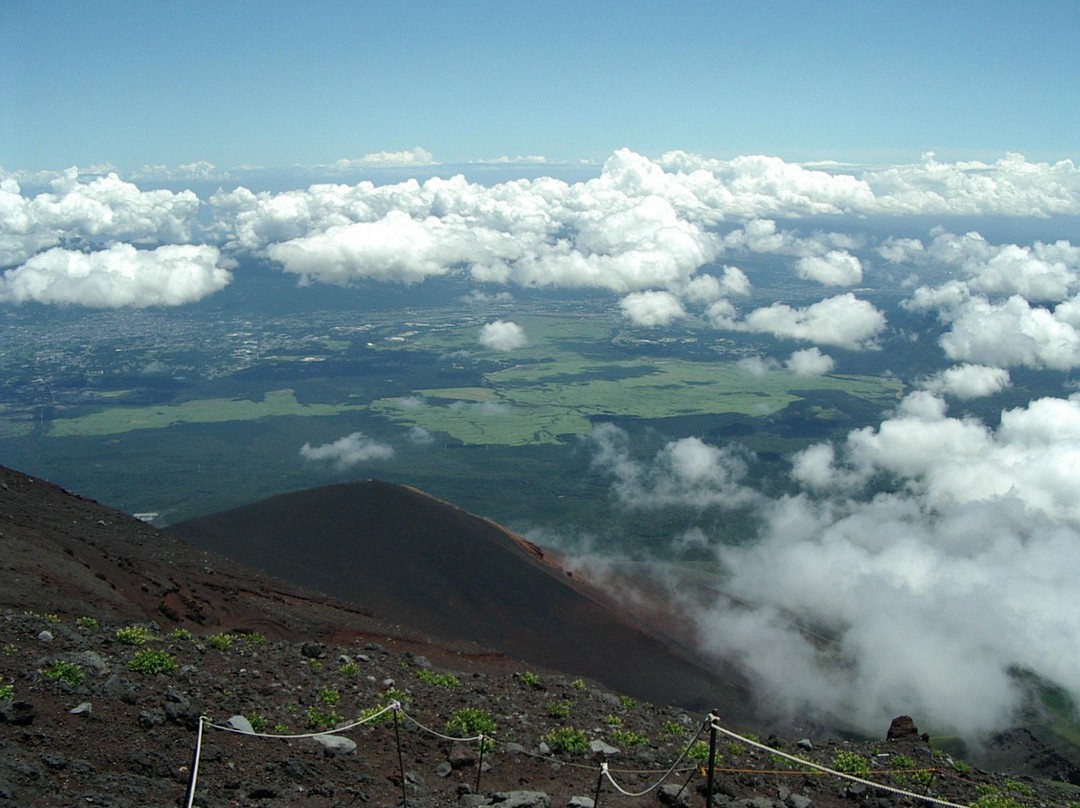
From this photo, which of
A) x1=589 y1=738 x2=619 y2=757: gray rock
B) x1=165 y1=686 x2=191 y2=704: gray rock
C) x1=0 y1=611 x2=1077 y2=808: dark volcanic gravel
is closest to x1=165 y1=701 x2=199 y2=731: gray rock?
x1=0 y1=611 x2=1077 y2=808: dark volcanic gravel

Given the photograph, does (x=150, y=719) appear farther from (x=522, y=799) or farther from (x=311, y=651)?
(x=311, y=651)

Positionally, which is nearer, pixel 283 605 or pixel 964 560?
pixel 283 605

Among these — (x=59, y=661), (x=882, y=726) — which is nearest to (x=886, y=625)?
(x=882, y=726)

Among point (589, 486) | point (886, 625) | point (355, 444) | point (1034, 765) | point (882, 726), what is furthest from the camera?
point (355, 444)

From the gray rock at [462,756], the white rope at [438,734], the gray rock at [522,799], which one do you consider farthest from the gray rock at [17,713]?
the gray rock at [522,799]

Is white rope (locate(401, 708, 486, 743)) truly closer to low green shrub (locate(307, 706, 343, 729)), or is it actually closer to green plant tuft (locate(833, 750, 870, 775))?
low green shrub (locate(307, 706, 343, 729))

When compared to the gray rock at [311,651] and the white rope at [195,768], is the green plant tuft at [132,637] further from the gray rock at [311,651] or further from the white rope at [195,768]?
the white rope at [195,768]

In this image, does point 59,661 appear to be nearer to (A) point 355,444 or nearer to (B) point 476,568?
(B) point 476,568
